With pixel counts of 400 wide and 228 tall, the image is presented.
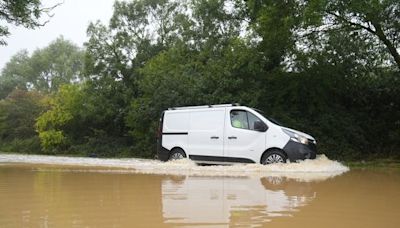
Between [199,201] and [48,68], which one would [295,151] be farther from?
[48,68]

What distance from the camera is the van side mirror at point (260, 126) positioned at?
12.2 metres

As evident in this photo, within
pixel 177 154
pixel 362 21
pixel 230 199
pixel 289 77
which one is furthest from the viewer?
pixel 289 77

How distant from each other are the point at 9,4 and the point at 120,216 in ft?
46.7

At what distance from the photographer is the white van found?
39.3 ft

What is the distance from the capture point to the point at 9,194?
6883 millimetres

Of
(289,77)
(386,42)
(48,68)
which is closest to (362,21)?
(386,42)

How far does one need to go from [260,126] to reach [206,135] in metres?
1.70

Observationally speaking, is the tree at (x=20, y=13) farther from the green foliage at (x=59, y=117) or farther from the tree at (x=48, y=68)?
the tree at (x=48, y=68)

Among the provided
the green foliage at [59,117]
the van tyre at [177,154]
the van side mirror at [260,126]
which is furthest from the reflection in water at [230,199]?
the green foliage at [59,117]

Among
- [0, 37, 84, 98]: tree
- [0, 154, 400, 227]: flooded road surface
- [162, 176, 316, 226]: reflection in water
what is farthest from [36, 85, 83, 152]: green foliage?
[0, 37, 84, 98]: tree

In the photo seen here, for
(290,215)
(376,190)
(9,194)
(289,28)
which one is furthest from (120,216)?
(289,28)

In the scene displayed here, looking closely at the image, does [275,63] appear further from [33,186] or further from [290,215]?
[290,215]

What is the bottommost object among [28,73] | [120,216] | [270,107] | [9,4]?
[120,216]

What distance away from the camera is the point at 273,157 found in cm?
1206
